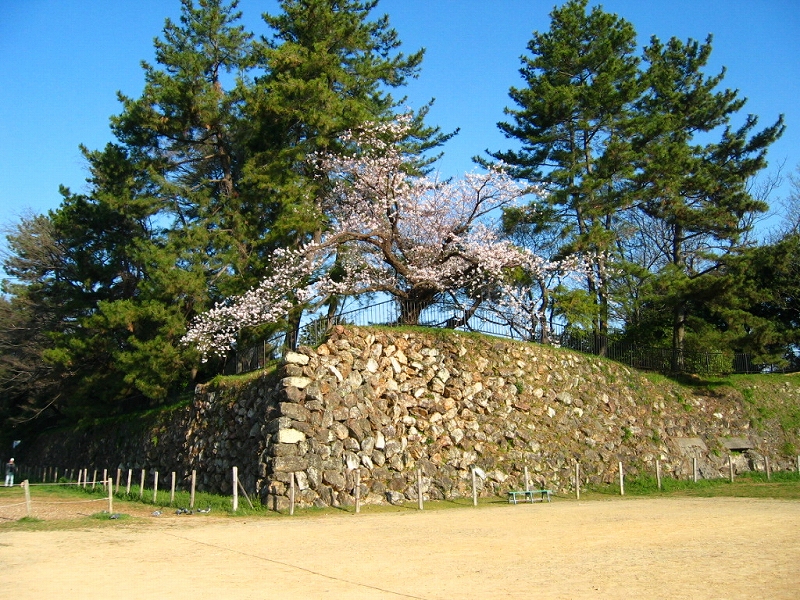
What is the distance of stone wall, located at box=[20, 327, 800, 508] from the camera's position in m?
17.8

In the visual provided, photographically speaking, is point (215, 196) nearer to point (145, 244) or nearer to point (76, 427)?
point (145, 244)

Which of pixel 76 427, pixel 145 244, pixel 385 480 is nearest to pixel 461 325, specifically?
pixel 385 480

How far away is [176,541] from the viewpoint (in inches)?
496

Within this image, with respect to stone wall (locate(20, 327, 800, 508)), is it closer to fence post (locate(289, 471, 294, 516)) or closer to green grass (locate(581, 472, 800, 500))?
fence post (locate(289, 471, 294, 516))

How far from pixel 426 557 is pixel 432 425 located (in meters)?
8.95

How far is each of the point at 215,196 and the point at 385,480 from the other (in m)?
14.2

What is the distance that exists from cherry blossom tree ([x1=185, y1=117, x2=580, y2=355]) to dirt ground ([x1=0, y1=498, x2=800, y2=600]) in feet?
A: 25.9

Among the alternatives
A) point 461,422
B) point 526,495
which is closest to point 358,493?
point 461,422

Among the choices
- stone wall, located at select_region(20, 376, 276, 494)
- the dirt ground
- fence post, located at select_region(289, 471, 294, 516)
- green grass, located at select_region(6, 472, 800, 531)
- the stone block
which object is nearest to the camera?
the dirt ground

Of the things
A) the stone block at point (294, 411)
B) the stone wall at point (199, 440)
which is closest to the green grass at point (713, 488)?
the stone block at point (294, 411)

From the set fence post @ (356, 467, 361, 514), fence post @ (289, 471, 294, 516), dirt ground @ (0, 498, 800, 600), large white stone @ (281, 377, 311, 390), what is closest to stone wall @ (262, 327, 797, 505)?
large white stone @ (281, 377, 311, 390)

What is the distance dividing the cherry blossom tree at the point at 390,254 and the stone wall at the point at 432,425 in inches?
80.0

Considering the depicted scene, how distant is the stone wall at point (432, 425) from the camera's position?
1775 cm

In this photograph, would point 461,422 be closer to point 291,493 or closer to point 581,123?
point 291,493
